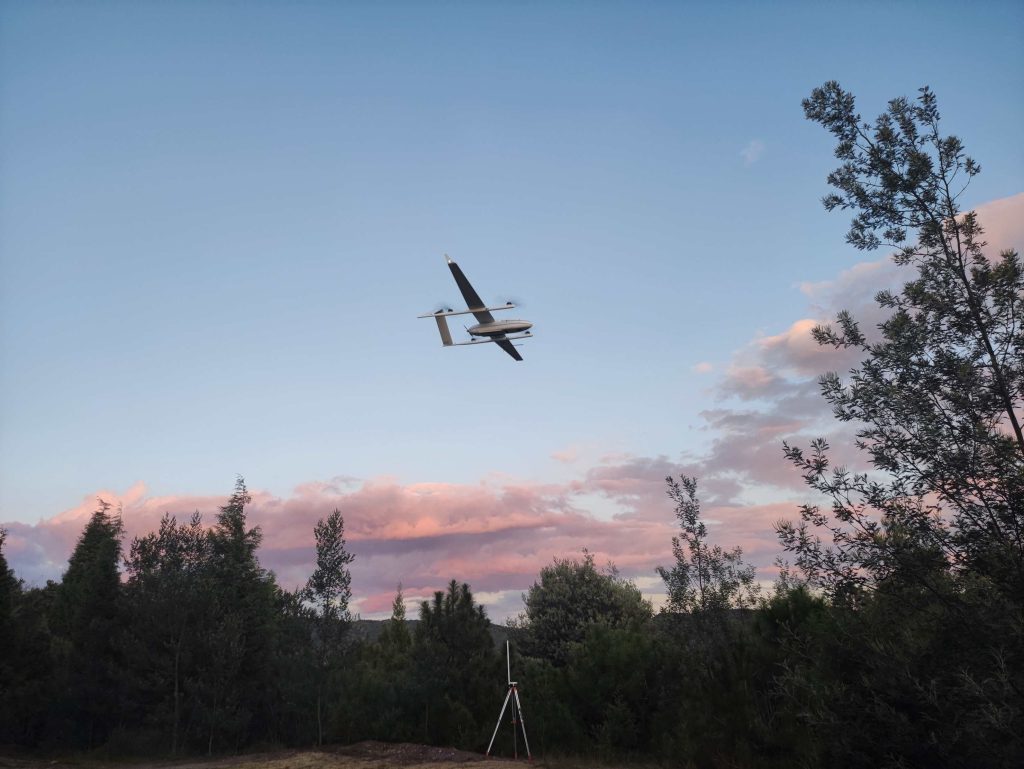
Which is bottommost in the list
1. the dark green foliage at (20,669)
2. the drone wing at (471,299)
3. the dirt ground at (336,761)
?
the dirt ground at (336,761)

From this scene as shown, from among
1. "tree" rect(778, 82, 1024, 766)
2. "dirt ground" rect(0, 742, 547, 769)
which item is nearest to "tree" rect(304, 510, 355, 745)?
"dirt ground" rect(0, 742, 547, 769)

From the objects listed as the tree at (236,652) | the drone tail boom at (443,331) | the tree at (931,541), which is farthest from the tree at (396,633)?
the tree at (931,541)

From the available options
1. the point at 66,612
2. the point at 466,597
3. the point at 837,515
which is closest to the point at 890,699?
the point at 837,515

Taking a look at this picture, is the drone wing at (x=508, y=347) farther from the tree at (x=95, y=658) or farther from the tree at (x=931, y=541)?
the tree at (x=95, y=658)

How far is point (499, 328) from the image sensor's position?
2428 cm

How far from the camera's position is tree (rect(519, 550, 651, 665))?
37906 millimetres

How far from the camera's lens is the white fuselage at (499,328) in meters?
24.1

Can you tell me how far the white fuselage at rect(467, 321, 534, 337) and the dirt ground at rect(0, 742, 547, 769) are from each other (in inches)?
562

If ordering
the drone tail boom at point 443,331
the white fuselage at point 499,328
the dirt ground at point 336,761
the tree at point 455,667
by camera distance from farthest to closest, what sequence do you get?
the drone tail boom at point 443,331 < the tree at point 455,667 < the white fuselage at point 499,328 < the dirt ground at point 336,761

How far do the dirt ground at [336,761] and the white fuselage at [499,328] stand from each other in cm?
1428

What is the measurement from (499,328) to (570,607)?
2100 centimetres

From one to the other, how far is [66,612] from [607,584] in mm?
39630

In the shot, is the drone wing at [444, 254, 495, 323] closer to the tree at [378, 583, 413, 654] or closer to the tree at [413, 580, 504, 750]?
the tree at [413, 580, 504, 750]

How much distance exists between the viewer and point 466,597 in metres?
29.5
